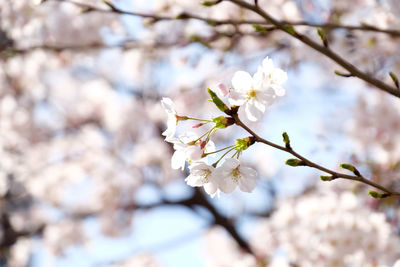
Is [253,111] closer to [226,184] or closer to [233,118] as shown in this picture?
[233,118]

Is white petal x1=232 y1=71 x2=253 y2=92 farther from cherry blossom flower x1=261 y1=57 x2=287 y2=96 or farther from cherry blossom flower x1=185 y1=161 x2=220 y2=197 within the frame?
cherry blossom flower x1=185 y1=161 x2=220 y2=197

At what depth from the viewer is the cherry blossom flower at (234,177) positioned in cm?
129

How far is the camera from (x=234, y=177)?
4.34 feet

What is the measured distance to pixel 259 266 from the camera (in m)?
4.02

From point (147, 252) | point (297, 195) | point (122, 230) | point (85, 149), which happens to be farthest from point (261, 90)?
point (85, 149)

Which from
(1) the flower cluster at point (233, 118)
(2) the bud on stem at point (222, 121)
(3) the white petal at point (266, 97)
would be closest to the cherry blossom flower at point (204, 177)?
(1) the flower cluster at point (233, 118)

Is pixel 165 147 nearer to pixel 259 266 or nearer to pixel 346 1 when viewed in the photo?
pixel 259 266

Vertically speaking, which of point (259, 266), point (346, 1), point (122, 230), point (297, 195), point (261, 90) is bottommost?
point (122, 230)

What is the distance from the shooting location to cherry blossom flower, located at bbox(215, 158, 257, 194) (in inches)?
50.6

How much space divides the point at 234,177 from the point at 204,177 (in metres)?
0.08

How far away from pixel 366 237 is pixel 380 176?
71 centimetres

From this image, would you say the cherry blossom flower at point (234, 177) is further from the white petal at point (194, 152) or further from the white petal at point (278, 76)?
the white petal at point (278, 76)

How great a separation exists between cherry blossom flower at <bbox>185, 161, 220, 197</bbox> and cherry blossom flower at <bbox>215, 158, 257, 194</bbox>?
0.02 metres

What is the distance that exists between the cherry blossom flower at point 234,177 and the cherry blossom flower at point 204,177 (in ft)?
0.06
